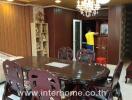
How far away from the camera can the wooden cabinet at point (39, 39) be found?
671 cm

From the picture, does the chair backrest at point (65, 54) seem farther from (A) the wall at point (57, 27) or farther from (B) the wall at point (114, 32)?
(B) the wall at point (114, 32)

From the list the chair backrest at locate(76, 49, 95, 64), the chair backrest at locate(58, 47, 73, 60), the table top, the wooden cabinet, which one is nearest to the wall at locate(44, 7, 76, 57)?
the wooden cabinet

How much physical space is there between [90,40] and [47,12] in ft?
7.15

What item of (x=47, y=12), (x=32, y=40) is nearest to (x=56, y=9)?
(x=47, y=12)

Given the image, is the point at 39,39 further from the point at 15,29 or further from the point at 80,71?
the point at 80,71

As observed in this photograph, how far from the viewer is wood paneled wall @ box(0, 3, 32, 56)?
5832 mm

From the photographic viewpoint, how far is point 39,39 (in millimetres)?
7039

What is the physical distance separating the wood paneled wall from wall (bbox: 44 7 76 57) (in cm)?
88

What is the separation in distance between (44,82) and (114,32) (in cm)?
519

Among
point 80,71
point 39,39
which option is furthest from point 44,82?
point 39,39

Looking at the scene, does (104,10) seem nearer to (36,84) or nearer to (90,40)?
(90,40)

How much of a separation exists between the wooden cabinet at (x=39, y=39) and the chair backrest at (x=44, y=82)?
451 cm

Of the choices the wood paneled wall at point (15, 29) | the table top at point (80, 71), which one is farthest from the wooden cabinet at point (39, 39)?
the table top at point (80, 71)

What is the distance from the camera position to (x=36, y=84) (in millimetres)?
2322
